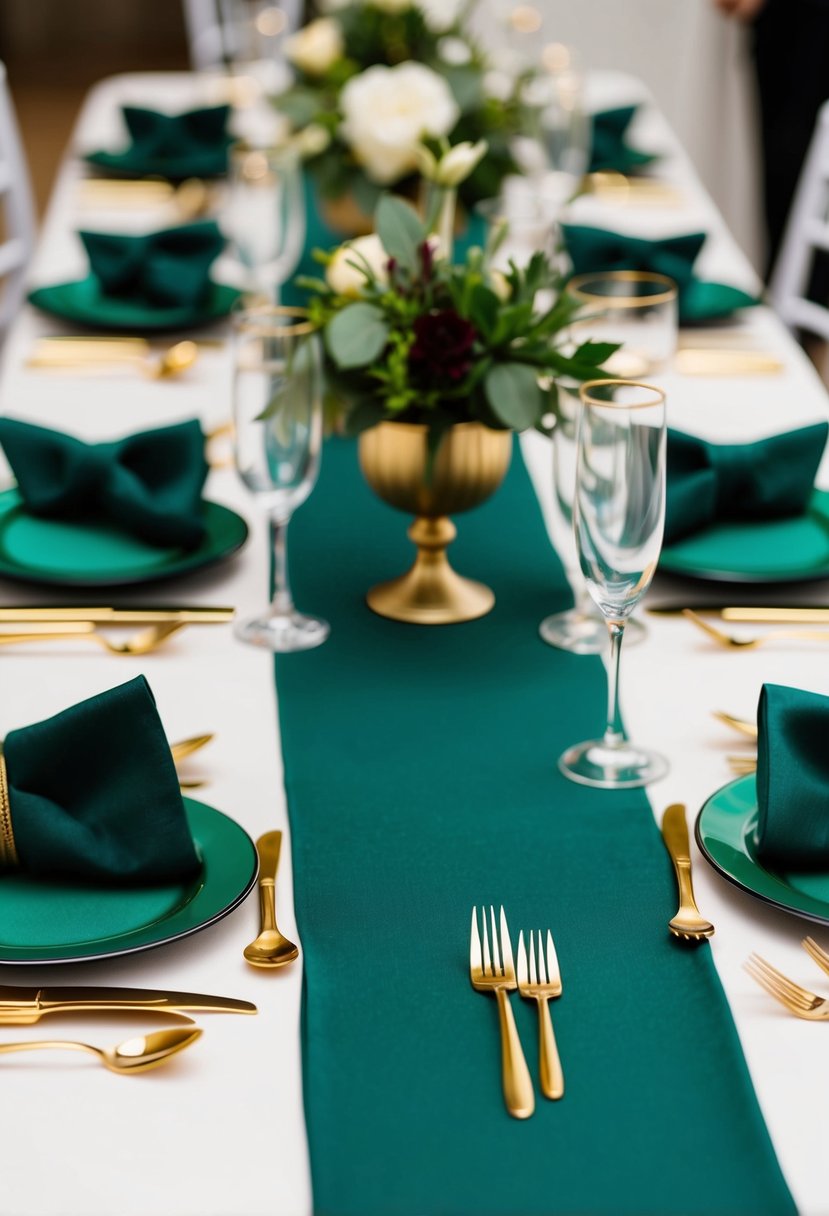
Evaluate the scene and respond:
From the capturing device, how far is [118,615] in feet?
4.48

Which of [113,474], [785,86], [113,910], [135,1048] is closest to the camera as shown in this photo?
[135,1048]

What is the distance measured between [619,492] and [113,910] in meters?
0.43

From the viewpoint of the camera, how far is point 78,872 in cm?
96

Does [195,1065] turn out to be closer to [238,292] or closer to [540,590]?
[540,590]

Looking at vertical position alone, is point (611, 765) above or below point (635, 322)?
below

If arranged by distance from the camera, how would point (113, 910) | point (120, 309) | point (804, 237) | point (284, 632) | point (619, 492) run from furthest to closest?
point (804, 237) < point (120, 309) < point (284, 632) < point (619, 492) < point (113, 910)

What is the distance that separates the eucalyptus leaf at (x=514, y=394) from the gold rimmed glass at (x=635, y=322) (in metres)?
0.34

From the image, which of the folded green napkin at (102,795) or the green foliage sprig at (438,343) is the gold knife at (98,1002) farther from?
the green foliage sprig at (438,343)

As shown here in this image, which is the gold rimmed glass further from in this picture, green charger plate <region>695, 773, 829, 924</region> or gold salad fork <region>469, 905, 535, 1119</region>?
gold salad fork <region>469, 905, 535, 1119</region>

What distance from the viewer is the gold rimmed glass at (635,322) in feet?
5.38

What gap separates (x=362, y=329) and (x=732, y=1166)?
759 mm

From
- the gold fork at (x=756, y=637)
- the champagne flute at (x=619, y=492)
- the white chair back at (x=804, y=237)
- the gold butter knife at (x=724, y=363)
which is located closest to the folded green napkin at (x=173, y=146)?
the white chair back at (x=804, y=237)

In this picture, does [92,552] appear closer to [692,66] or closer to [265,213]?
[265,213]

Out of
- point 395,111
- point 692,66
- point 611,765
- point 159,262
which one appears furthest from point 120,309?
point 692,66
